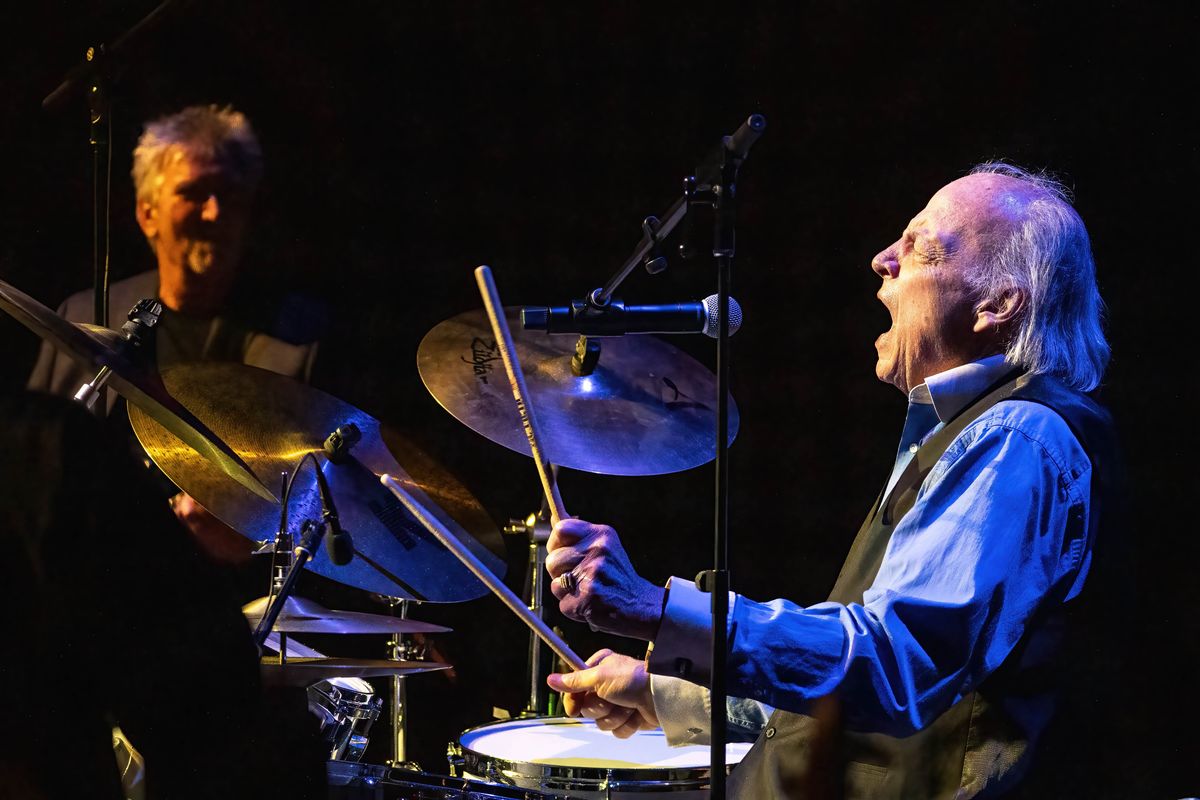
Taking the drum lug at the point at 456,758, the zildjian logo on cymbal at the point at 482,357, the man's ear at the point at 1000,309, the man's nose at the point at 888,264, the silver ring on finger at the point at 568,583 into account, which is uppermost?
the man's nose at the point at 888,264

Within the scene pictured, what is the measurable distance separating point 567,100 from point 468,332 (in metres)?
1.05

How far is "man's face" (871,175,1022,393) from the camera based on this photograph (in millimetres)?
1735

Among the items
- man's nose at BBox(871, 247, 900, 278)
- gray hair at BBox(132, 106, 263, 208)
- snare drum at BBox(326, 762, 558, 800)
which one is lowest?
snare drum at BBox(326, 762, 558, 800)

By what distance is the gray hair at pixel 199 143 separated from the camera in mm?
2834

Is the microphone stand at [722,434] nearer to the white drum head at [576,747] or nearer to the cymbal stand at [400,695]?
the white drum head at [576,747]

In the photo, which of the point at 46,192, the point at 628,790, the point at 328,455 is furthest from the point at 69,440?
the point at 46,192

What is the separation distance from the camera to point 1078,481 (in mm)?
1421

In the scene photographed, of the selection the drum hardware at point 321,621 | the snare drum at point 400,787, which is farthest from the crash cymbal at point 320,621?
the snare drum at point 400,787

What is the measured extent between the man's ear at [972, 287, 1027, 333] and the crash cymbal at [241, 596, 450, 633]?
110 centimetres

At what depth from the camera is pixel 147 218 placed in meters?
2.80

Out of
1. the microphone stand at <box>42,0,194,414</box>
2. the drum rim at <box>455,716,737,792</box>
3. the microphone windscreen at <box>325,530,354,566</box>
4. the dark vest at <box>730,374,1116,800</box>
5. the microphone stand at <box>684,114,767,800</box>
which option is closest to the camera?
the microphone stand at <box>684,114,767,800</box>

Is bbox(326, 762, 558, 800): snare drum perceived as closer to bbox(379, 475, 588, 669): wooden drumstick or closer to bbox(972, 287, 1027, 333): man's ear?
bbox(379, 475, 588, 669): wooden drumstick

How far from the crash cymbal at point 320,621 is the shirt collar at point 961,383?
1.00 meters

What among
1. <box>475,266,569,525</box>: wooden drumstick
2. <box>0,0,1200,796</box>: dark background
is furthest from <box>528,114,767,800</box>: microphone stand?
<box>0,0,1200,796</box>: dark background
